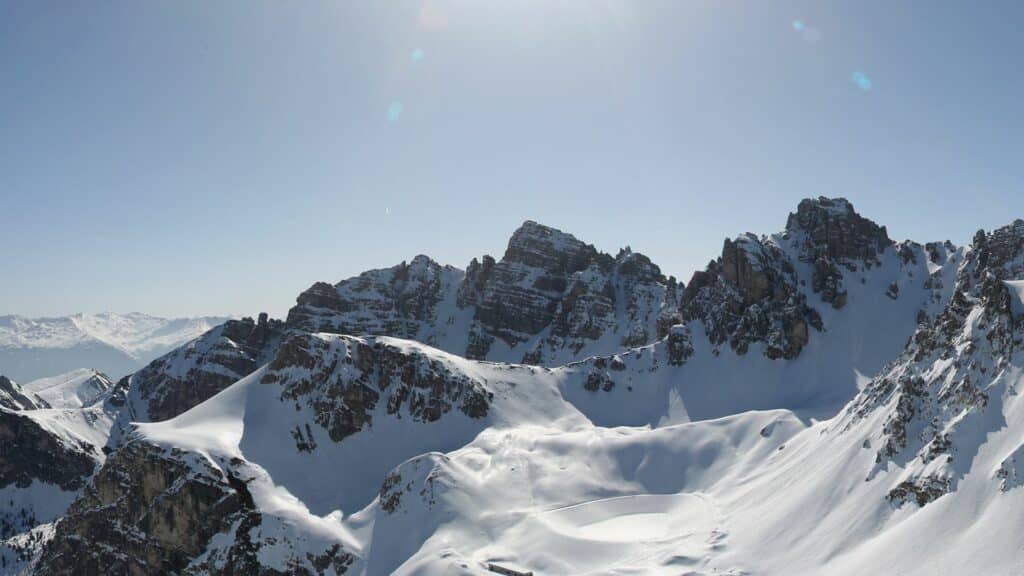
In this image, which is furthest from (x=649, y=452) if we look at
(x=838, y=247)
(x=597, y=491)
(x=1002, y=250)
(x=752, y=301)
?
(x=1002, y=250)

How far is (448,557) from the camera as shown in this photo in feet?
278

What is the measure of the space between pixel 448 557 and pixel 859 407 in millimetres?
60827

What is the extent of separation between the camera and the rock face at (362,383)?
134250 millimetres

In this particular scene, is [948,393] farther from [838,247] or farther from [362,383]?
[838,247]

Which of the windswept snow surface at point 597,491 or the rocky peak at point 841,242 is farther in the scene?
the rocky peak at point 841,242

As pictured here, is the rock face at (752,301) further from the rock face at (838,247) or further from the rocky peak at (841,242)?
the rocky peak at (841,242)

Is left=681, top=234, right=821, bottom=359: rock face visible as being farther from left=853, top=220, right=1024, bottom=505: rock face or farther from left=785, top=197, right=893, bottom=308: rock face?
left=853, top=220, right=1024, bottom=505: rock face

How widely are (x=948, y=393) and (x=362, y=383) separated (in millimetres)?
105984

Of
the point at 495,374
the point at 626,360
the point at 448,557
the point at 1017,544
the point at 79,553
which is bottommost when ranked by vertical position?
the point at 79,553

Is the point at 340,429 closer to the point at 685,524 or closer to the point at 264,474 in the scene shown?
the point at 264,474

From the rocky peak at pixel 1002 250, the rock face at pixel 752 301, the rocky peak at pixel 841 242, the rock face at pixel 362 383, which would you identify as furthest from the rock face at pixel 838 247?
the rock face at pixel 362 383

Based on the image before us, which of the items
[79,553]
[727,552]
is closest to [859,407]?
[727,552]

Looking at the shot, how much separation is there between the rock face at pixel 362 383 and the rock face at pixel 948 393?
81.0m

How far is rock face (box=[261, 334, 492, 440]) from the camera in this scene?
134m
